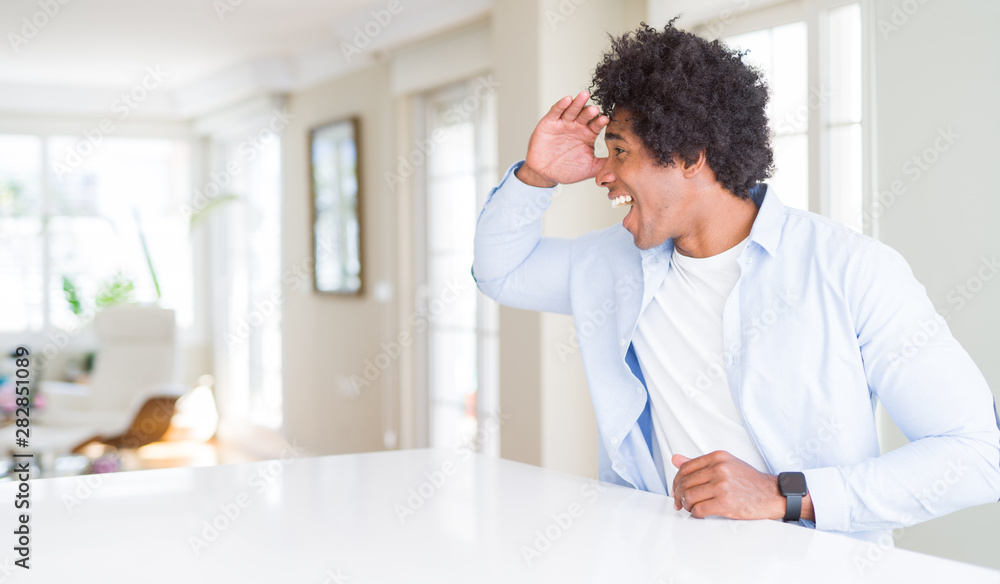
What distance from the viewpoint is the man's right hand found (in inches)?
57.3

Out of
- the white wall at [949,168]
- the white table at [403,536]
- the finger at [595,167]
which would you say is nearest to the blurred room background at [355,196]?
the white wall at [949,168]

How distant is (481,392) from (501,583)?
10.6 feet

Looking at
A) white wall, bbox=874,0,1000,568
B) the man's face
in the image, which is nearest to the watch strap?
the man's face

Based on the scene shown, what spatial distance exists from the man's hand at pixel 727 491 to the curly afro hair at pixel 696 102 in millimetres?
513

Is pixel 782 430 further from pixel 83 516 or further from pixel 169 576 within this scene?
pixel 83 516

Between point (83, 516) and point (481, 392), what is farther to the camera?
point (481, 392)

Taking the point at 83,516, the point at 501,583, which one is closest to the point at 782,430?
the point at 501,583

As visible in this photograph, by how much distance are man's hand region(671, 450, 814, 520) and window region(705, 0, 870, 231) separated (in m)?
1.59

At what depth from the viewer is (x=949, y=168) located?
2.22m

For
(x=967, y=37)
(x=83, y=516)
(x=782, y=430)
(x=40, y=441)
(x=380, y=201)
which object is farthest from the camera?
(x=380, y=201)

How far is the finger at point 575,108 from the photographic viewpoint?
141 centimetres

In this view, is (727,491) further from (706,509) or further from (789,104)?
(789,104)

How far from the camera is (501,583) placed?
0.81m

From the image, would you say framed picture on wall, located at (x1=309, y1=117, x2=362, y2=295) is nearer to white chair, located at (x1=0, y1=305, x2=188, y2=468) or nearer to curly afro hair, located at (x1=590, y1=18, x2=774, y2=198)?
white chair, located at (x1=0, y1=305, x2=188, y2=468)
